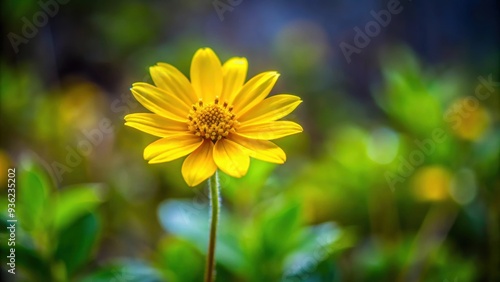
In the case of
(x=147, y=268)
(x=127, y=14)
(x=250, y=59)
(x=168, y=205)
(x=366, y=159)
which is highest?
(x=127, y=14)

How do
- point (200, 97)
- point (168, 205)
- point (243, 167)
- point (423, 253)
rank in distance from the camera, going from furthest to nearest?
1. point (423, 253)
2. point (168, 205)
3. point (200, 97)
4. point (243, 167)

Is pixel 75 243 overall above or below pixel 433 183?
below

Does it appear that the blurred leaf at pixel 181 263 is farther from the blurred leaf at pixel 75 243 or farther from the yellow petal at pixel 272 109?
the yellow petal at pixel 272 109

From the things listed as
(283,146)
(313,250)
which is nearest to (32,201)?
(313,250)

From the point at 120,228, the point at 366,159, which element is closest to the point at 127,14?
the point at 120,228

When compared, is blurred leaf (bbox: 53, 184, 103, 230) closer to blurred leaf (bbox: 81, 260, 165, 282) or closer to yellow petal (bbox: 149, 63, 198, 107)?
blurred leaf (bbox: 81, 260, 165, 282)

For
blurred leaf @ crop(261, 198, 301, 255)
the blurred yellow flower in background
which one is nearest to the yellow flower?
blurred leaf @ crop(261, 198, 301, 255)

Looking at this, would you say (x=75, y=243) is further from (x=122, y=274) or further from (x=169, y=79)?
(x=169, y=79)

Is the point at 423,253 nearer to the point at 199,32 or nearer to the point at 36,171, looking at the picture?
the point at 36,171
